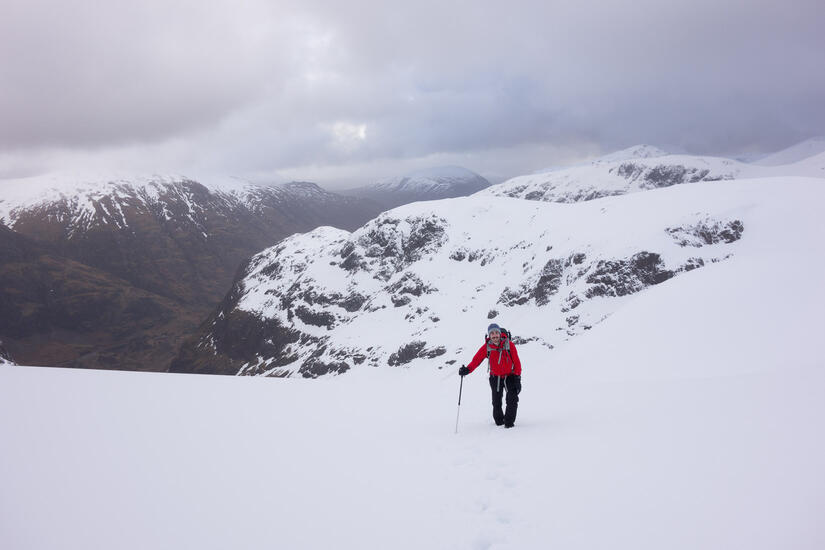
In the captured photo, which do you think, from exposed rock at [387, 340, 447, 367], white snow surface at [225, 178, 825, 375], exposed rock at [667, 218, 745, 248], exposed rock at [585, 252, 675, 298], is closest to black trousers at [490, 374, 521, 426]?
white snow surface at [225, 178, 825, 375]

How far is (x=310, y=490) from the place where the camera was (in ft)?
16.9

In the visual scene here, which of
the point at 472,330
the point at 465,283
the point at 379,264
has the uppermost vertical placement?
the point at 379,264

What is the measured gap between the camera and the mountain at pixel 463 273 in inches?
1971

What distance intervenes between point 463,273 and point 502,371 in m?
82.9

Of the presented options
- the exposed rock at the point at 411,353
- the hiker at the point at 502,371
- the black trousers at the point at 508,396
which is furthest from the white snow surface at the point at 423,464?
the exposed rock at the point at 411,353

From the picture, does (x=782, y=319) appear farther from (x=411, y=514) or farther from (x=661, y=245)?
(x=661, y=245)

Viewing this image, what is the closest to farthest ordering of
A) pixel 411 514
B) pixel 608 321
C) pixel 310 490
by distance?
1. pixel 411 514
2. pixel 310 490
3. pixel 608 321

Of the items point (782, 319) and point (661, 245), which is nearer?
point (782, 319)

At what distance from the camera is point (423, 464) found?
6.31 meters

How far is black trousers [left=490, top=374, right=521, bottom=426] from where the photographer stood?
8391mm

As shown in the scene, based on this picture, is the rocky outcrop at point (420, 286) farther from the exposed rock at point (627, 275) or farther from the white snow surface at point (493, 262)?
the white snow surface at point (493, 262)

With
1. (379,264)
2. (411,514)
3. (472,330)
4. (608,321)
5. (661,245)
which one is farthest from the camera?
(379,264)

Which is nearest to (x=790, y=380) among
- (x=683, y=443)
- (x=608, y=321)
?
(x=683, y=443)

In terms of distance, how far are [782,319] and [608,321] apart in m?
7.85
